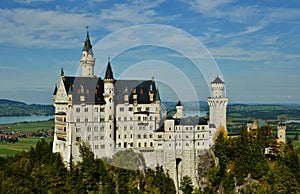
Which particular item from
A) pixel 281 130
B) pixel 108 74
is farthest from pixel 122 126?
pixel 281 130

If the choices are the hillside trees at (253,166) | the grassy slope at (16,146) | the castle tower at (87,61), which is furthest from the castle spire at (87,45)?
the grassy slope at (16,146)

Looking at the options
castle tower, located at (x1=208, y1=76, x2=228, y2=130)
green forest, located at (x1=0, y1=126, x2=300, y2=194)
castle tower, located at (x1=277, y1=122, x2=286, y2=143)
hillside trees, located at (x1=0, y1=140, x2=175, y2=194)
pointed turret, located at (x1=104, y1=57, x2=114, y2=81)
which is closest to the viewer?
hillside trees, located at (x1=0, y1=140, x2=175, y2=194)

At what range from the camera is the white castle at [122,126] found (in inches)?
1799

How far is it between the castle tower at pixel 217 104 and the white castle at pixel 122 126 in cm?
457

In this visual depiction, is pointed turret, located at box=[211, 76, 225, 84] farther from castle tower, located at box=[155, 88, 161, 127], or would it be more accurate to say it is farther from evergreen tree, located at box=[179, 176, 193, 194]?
evergreen tree, located at box=[179, 176, 193, 194]

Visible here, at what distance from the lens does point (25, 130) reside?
13700 centimetres

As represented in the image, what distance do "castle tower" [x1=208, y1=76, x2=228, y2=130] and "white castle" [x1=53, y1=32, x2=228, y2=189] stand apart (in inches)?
180

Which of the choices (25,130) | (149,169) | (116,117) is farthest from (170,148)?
(25,130)

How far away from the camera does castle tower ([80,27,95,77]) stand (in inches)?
2066

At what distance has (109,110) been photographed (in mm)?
46406

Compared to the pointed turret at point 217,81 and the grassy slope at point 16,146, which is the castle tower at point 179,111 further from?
the grassy slope at point 16,146

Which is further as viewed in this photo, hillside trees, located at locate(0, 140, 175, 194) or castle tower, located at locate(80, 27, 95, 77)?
castle tower, located at locate(80, 27, 95, 77)

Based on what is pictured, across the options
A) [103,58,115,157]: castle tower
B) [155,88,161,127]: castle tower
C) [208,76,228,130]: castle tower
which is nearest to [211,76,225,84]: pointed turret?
[208,76,228,130]: castle tower

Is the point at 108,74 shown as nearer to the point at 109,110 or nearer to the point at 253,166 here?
the point at 109,110
